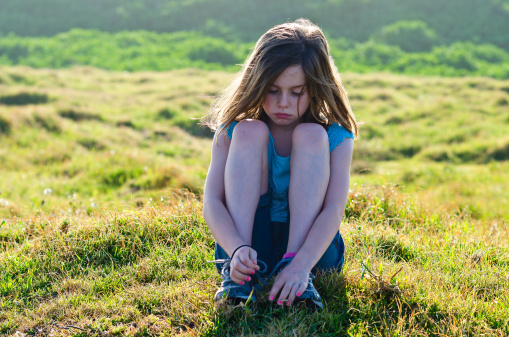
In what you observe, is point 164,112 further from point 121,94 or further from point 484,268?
point 484,268

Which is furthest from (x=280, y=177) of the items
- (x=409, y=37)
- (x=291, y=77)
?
(x=409, y=37)

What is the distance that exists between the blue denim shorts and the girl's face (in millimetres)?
455

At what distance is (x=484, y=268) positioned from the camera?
293 cm

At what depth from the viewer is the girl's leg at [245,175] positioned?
2574 mm

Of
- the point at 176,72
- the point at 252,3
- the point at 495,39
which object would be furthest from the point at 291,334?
the point at 252,3

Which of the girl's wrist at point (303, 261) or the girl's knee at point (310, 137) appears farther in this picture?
the girl's knee at point (310, 137)

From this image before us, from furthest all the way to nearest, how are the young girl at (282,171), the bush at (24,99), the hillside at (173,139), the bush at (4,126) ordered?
the bush at (24,99) → the bush at (4,126) → the hillside at (173,139) → the young girl at (282,171)

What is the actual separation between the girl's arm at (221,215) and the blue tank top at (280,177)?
27 centimetres

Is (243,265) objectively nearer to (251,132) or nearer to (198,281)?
(198,281)

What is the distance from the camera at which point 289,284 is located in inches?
91.5

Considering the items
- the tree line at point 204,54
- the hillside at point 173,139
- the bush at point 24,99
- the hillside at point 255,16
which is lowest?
the hillside at point 173,139

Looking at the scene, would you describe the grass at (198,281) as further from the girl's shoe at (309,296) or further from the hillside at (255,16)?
the hillside at (255,16)

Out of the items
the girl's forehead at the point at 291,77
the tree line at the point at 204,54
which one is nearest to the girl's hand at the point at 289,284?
the girl's forehead at the point at 291,77

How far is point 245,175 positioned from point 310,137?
1.29 feet
